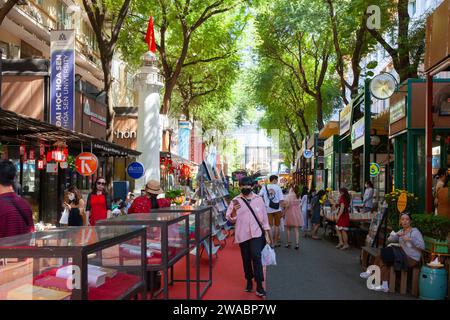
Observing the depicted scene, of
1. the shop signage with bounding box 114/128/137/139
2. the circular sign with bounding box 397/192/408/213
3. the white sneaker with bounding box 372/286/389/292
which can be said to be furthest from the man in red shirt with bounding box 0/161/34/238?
the shop signage with bounding box 114/128/137/139

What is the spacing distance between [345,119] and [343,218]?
34.2 ft

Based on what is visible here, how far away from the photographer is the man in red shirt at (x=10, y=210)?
17.6ft

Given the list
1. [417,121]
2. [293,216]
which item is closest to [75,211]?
[293,216]

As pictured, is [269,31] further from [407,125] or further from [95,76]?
[407,125]

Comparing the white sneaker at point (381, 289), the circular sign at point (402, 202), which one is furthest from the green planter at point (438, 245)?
the circular sign at point (402, 202)

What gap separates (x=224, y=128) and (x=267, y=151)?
4838 cm

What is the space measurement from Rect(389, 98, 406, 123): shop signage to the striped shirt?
1227cm

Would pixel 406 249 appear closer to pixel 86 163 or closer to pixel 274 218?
pixel 274 218

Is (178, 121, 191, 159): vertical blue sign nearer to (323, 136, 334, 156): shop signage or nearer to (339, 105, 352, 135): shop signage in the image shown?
(323, 136, 334, 156): shop signage

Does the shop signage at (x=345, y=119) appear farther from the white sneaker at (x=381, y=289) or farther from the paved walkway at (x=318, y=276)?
the white sneaker at (x=381, y=289)

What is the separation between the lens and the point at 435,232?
8.91 metres

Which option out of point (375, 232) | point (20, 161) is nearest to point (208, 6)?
point (20, 161)

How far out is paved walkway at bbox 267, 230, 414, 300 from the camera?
8.83 meters
